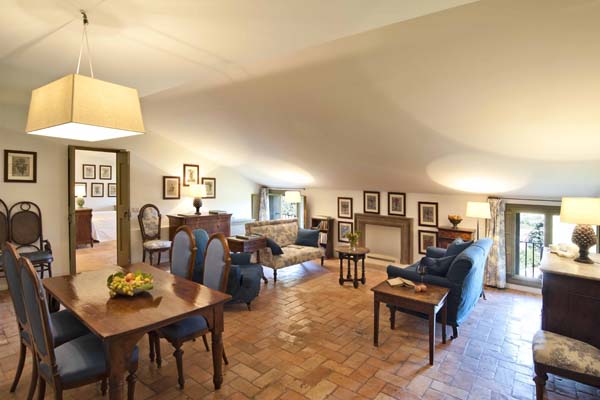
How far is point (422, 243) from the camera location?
5797 millimetres

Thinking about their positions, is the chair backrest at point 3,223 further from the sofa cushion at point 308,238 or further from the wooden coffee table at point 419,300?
the wooden coffee table at point 419,300

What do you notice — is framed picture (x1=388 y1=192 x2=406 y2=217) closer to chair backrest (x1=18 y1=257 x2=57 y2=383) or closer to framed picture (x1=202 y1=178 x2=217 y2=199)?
framed picture (x1=202 y1=178 x2=217 y2=199)

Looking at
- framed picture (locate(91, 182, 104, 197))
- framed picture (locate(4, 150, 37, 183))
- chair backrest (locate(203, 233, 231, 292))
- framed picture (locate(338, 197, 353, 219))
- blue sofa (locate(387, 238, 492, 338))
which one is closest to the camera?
chair backrest (locate(203, 233, 231, 292))

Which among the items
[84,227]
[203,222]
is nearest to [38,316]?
[203,222]

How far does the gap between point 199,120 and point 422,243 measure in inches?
165

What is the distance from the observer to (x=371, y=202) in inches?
252

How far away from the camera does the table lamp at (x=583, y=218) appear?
2.80 m

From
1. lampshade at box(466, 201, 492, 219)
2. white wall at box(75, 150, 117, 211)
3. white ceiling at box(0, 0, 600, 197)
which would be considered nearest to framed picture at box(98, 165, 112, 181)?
white wall at box(75, 150, 117, 211)

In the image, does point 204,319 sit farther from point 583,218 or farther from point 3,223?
point 3,223

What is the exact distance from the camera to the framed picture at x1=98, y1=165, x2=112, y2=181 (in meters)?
8.88

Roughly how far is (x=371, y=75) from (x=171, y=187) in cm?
474

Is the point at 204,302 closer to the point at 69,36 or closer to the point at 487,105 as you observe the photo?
the point at 69,36

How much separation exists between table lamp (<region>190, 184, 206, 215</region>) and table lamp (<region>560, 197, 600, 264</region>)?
5.46m

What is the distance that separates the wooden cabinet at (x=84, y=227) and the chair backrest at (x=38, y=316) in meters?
6.31
